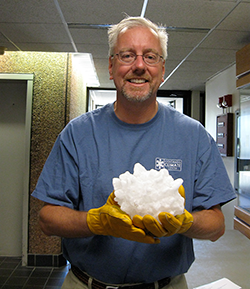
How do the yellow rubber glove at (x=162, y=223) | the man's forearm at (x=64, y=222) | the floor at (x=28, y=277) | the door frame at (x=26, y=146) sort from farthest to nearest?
the door frame at (x=26, y=146), the floor at (x=28, y=277), the man's forearm at (x=64, y=222), the yellow rubber glove at (x=162, y=223)

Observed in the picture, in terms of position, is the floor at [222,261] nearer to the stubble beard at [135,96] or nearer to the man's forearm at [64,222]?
the man's forearm at [64,222]

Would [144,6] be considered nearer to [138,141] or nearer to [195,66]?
[138,141]

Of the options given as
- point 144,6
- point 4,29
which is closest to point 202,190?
point 144,6

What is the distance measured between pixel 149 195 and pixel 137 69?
56 centimetres

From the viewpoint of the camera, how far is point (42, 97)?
3.19m

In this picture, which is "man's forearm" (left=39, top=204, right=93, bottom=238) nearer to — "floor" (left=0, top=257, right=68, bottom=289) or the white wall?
"floor" (left=0, top=257, right=68, bottom=289)

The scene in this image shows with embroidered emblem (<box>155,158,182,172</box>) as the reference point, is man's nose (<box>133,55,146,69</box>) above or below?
above

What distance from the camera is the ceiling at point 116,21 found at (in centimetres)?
198

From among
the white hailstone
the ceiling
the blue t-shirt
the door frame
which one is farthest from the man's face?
the door frame

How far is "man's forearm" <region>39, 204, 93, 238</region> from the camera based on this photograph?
38.5 inches

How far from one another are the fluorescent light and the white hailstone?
275cm

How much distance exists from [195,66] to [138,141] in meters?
2.98

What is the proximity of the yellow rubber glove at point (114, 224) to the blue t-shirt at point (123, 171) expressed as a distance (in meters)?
0.16

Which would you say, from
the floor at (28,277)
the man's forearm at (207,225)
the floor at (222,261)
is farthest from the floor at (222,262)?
the floor at (28,277)
